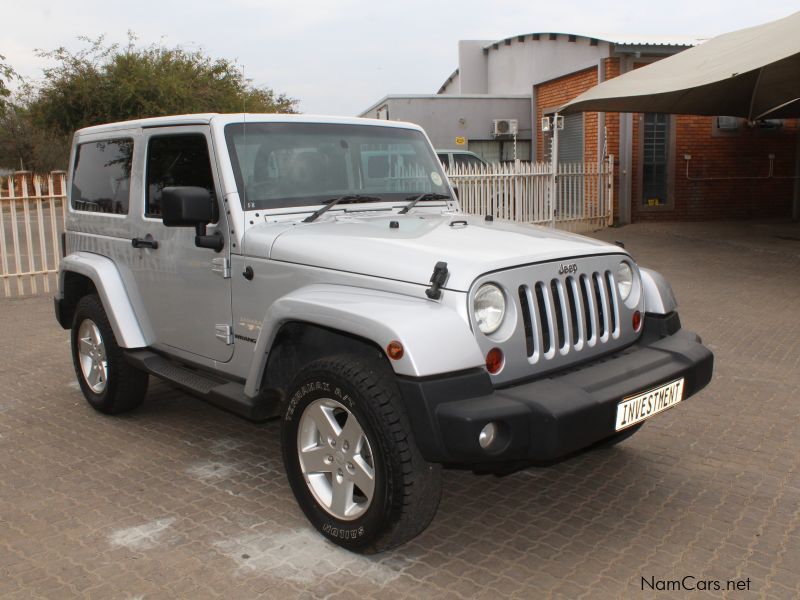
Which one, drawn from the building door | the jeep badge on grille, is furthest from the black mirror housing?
the building door

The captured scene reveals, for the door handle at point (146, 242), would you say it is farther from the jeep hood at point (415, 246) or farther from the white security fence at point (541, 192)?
the white security fence at point (541, 192)

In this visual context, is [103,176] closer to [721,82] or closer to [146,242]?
[146,242]

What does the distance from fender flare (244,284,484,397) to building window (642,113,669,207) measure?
50.4ft

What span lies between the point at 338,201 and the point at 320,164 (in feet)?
0.84

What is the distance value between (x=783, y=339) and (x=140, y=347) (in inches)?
229

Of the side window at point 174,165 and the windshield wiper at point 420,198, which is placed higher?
the side window at point 174,165

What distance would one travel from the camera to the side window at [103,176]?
4.96 meters

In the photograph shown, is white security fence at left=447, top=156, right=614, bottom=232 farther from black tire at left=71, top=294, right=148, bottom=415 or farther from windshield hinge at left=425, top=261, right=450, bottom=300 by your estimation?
windshield hinge at left=425, top=261, right=450, bottom=300

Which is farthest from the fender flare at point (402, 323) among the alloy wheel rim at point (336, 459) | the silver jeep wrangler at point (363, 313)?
the alloy wheel rim at point (336, 459)

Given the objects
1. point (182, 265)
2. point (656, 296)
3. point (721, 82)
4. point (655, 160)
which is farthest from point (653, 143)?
point (182, 265)

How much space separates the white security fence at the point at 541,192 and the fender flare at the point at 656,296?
10319 millimetres

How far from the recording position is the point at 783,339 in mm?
7332

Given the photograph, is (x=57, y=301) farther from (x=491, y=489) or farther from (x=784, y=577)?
(x=784, y=577)

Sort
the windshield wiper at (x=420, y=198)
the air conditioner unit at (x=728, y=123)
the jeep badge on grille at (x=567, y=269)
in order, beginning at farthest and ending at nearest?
the air conditioner unit at (x=728, y=123), the windshield wiper at (x=420, y=198), the jeep badge on grille at (x=567, y=269)
